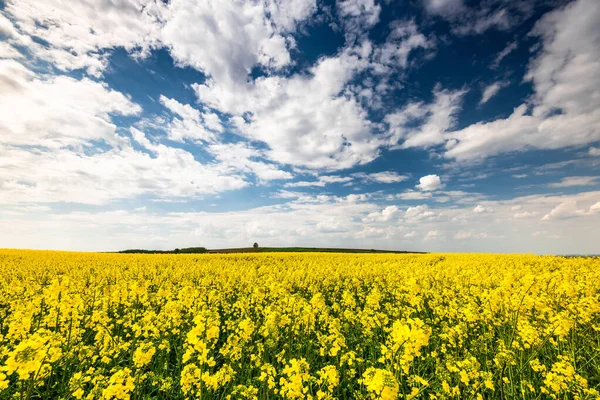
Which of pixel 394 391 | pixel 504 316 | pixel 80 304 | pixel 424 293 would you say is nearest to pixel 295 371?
pixel 394 391

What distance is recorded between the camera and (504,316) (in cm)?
575

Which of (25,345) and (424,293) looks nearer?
(25,345)

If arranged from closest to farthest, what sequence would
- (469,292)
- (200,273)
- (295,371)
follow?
(295,371), (469,292), (200,273)

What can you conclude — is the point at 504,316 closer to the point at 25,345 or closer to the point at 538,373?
the point at 538,373

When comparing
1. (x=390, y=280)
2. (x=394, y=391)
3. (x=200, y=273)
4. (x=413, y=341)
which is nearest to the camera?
(x=394, y=391)

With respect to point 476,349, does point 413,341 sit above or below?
above

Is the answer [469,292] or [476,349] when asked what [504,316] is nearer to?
[476,349]

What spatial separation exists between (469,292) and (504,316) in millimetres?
3439

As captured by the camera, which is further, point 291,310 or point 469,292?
point 469,292

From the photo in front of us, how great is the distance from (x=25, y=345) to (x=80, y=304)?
3.01 meters

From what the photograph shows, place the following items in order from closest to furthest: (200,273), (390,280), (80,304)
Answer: (80,304) → (390,280) → (200,273)

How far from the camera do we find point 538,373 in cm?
531

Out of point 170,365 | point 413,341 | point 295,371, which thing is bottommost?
point 170,365

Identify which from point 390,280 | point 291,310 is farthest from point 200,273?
→ point 291,310
